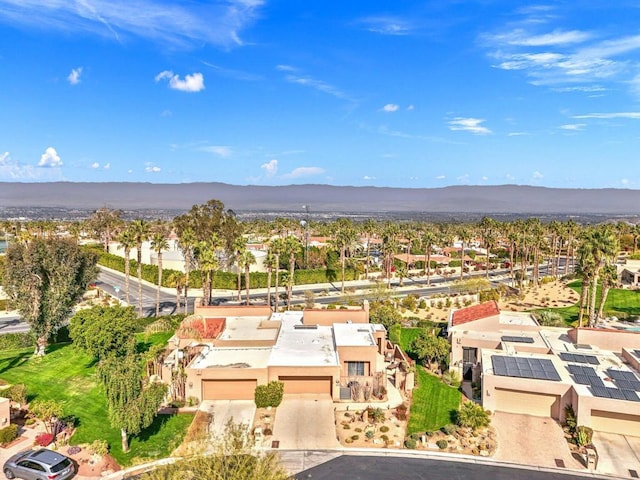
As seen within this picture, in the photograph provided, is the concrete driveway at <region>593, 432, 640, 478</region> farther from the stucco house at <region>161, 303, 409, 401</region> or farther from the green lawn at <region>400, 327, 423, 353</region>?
the green lawn at <region>400, 327, 423, 353</region>

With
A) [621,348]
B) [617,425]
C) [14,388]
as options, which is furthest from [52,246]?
[621,348]

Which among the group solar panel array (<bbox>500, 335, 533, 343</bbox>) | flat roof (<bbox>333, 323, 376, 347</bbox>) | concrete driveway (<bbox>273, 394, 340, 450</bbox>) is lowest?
concrete driveway (<bbox>273, 394, 340, 450</bbox>)

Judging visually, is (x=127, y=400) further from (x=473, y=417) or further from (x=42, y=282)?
(x=42, y=282)

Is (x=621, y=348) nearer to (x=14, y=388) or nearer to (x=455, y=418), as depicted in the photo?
(x=455, y=418)

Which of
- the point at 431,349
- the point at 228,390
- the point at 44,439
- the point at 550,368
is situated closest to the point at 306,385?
the point at 228,390

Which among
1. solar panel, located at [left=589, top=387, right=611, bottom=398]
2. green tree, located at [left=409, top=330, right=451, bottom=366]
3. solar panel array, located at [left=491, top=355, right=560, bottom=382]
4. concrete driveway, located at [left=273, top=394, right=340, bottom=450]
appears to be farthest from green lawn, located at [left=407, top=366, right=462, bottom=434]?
solar panel, located at [left=589, top=387, right=611, bottom=398]

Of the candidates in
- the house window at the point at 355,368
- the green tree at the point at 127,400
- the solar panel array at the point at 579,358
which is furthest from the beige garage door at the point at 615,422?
the green tree at the point at 127,400

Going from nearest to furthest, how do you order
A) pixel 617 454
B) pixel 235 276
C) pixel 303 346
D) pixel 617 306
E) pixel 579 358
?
pixel 617 454, pixel 579 358, pixel 303 346, pixel 617 306, pixel 235 276
